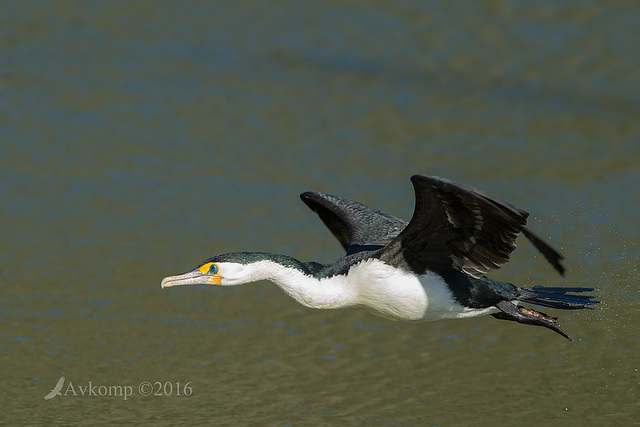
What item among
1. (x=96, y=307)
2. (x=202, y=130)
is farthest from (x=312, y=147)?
(x=96, y=307)

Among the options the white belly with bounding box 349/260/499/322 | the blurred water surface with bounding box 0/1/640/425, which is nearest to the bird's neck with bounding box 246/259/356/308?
the white belly with bounding box 349/260/499/322

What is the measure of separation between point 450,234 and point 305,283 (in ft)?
3.80

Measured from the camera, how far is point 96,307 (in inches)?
444

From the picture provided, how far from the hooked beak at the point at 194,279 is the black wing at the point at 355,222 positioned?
1.34 meters

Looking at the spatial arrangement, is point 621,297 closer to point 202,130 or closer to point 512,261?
point 512,261

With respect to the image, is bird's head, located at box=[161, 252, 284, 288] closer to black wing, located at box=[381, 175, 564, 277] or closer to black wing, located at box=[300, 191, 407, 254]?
black wing, located at box=[381, 175, 564, 277]

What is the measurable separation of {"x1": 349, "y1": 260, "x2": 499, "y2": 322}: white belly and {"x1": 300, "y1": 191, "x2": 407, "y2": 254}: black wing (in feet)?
2.91

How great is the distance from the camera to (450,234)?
331 inches

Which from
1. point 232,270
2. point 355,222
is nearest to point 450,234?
point 232,270

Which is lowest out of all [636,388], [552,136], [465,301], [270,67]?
[636,388]

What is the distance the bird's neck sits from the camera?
28.4ft

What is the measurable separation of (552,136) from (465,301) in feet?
19.8

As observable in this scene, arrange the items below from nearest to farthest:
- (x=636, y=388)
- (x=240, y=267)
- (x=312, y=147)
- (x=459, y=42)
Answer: (x=240, y=267) < (x=636, y=388) < (x=312, y=147) < (x=459, y=42)

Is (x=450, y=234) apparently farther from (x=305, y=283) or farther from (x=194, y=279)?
(x=194, y=279)
